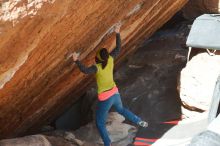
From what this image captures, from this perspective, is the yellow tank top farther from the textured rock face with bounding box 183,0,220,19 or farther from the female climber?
the textured rock face with bounding box 183,0,220,19

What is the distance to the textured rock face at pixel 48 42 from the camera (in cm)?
362

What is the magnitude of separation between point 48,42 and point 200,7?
634cm

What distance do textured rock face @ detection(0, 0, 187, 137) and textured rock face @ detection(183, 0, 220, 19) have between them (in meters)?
1.64

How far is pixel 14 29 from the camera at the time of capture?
3525mm

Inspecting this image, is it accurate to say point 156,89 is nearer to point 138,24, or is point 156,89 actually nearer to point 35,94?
point 138,24

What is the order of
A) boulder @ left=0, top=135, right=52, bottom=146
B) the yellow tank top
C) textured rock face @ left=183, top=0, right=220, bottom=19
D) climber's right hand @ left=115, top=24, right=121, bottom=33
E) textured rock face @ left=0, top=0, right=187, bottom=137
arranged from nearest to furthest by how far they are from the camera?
textured rock face @ left=0, top=0, right=187, bottom=137
boulder @ left=0, top=135, right=52, bottom=146
the yellow tank top
climber's right hand @ left=115, top=24, right=121, bottom=33
textured rock face @ left=183, top=0, right=220, bottom=19

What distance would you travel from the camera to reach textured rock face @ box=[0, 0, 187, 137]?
11.9ft

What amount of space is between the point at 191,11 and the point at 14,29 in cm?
764

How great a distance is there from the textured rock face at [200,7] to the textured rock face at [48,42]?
64.5 inches

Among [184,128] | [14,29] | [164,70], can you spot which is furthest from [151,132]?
[14,29]

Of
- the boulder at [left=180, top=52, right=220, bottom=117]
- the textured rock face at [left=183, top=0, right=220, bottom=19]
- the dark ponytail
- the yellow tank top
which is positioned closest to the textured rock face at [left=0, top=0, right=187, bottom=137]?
the dark ponytail

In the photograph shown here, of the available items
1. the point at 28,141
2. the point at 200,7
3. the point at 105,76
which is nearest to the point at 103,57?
the point at 105,76

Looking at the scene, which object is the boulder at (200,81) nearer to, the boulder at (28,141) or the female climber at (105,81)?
the female climber at (105,81)

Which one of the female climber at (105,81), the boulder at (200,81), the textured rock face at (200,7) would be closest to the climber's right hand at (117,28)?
the female climber at (105,81)
